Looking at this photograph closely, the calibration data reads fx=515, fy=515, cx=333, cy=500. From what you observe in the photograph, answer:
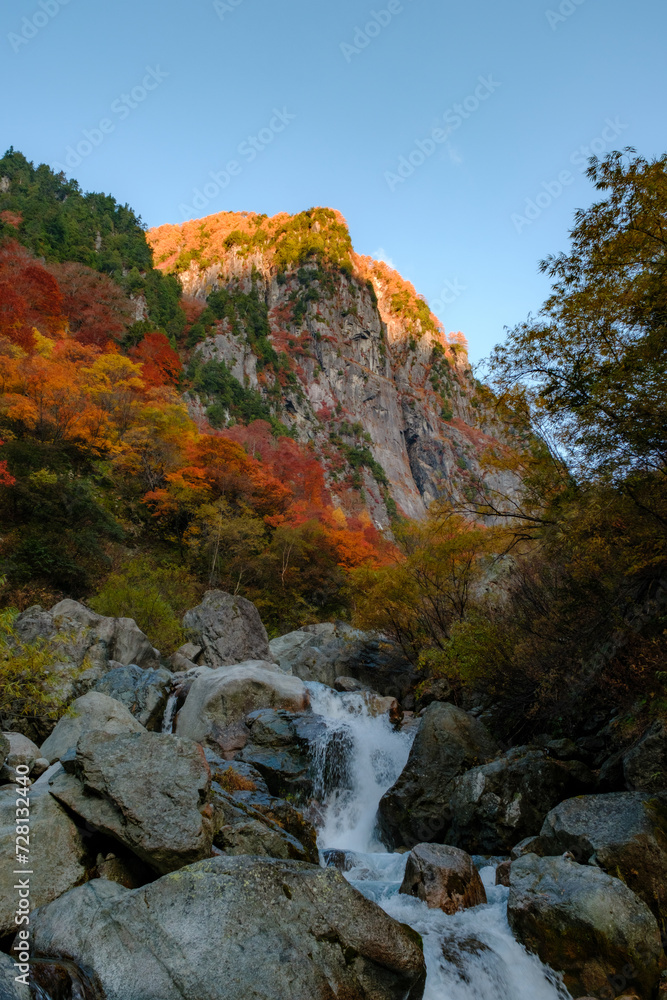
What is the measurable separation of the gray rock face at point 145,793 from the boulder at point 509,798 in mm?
4603

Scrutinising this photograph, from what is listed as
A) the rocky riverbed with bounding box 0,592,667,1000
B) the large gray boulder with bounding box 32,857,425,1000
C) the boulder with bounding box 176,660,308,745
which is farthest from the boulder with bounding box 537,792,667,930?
the boulder with bounding box 176,660,308,745

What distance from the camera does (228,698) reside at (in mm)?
12742

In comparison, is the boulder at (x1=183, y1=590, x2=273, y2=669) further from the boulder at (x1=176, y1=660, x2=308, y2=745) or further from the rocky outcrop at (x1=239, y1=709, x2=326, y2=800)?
the rocky outcrop at (x1=239, y1=709, x2=326, y2=800)

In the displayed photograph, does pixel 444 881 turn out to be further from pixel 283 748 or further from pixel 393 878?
pixel 283 748

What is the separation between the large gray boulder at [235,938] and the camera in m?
3.94

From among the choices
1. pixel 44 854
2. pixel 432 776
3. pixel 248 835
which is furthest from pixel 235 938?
pixel 432 776

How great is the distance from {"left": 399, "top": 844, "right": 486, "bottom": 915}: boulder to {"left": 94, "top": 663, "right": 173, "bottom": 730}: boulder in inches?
304

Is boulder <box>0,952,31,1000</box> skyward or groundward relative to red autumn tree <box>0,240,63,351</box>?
groundward

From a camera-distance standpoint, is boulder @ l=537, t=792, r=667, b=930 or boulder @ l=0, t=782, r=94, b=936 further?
boulder @ l=537, t=792, r=667, b=930

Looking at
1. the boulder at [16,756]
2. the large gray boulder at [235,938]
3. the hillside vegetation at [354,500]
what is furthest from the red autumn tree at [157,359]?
the large gray boulder at [235,938]

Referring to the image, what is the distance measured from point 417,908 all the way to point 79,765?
446 cm

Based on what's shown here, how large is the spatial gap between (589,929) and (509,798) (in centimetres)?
302

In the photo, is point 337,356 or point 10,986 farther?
point 337,356

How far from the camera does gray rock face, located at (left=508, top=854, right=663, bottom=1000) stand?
16.1 ft
